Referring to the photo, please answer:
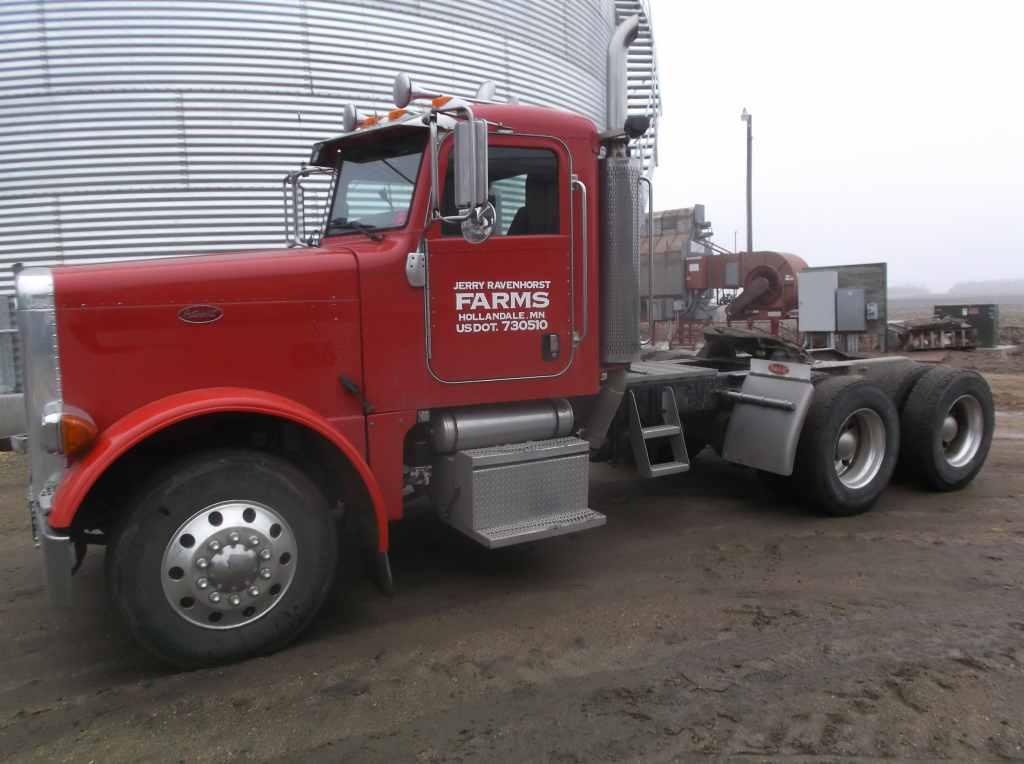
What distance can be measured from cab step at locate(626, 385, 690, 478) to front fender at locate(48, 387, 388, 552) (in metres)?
2.05

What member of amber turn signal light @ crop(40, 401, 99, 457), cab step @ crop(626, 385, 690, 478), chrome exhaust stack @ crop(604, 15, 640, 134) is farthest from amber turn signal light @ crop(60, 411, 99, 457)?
chrome exhaust stack @ crop(604, 15, 640, 134)

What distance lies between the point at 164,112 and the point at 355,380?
8.06 metres

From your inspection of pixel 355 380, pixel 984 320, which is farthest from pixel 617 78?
pixel 984 320

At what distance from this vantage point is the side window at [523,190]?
177 inches

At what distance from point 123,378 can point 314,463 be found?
103cm

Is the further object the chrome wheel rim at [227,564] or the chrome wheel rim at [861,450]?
the chrome wheel rim at [861,450]

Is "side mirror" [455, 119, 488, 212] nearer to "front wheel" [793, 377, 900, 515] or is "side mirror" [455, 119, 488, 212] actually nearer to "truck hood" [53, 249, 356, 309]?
"truck hood" [53, 249, 356, 309]

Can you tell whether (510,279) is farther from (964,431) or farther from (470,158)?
(964,431)

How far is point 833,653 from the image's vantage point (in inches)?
146

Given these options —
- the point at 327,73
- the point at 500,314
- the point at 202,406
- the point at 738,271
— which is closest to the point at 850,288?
the point at 738,271

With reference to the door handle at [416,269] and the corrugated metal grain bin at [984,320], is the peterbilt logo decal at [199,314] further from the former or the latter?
the corrugated metal grain bin at [984,320]

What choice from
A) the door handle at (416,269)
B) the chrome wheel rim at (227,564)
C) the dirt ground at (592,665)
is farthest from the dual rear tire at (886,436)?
the chrome wheel rim at (227,564)

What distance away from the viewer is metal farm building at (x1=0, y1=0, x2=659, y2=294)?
10148mm

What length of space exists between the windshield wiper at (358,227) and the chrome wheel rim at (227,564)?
161cm
